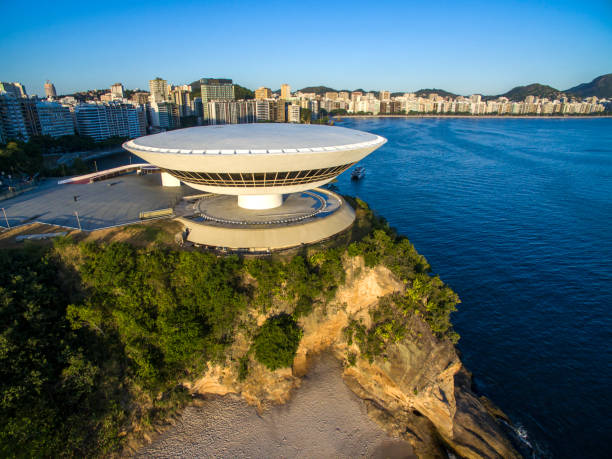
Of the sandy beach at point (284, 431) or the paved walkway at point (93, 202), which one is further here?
the paved walkway at point (93, 202)

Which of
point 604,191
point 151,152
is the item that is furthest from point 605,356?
point 604,191

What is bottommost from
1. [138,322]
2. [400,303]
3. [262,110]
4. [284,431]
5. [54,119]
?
[284,431]

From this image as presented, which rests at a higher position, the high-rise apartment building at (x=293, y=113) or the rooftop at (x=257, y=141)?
Result: the high-rise apartment building at (x=293, y=113)

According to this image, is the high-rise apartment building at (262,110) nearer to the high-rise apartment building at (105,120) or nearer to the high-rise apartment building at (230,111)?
the high-rise apartment building at (230,111)

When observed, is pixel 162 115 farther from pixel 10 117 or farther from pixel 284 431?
pixel 284 431

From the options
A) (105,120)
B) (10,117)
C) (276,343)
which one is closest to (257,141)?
(276,343)

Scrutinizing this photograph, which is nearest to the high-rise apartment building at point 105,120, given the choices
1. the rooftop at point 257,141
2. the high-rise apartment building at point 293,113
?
the high-rise apartment building at point 293,113

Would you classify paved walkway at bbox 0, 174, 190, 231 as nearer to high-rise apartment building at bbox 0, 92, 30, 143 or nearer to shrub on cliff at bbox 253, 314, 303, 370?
shrub on cliff at bbox 253, 314, 303, 370
